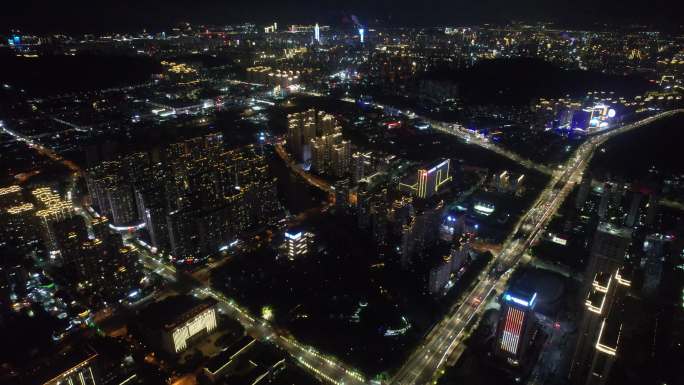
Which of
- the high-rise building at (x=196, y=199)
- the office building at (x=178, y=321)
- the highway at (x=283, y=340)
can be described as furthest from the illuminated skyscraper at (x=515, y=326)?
the high-rise building at (x=196, y=199)

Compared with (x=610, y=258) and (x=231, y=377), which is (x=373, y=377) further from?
(x=610, y=258)

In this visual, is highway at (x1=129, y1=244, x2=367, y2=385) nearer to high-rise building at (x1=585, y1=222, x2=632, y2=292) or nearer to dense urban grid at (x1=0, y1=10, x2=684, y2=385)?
dense urban grid at (x1=0, y1=10, x2=684, y2=385)

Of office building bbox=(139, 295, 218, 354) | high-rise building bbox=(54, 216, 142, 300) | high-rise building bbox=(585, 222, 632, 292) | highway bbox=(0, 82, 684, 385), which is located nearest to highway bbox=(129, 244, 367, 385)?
highway bbox=(0, 82, 684, 385)

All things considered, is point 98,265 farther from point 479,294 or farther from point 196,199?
point 479,294

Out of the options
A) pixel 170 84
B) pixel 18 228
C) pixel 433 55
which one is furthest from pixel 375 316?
pixel 433 55

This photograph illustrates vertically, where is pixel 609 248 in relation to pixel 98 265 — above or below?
above

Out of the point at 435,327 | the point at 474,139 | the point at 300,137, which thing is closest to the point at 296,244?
the point at 435,327

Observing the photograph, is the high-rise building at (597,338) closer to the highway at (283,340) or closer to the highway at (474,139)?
the highway at (283,340)

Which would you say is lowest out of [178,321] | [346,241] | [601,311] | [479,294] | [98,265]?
[479,294]
